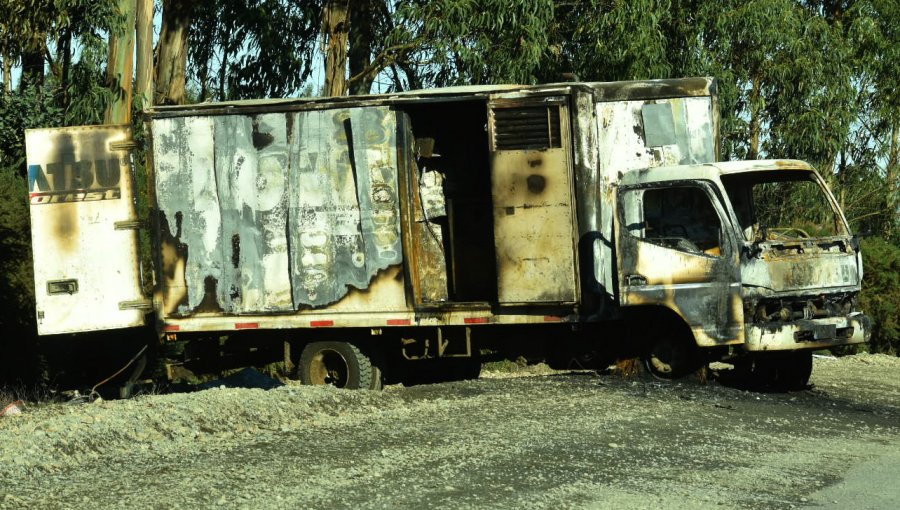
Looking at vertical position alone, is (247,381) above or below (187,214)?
below

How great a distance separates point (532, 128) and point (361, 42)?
1204 centimetres

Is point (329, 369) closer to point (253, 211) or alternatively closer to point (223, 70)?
point (253, 211)

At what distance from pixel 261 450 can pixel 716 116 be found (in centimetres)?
618

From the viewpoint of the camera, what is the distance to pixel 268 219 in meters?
13.3

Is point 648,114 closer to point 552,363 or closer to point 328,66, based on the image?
point 552,363

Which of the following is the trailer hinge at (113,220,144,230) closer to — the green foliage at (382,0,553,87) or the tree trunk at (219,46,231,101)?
the green foliage at (382,0,553,87)

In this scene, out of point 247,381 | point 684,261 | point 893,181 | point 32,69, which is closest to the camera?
point 684,261

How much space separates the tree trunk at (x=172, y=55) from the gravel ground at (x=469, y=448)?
11670 millimetres

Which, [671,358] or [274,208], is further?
[274,208]

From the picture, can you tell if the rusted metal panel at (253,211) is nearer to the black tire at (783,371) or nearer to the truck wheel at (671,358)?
the truck wheel at (671,358)

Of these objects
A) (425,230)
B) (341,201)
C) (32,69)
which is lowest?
(425,230)

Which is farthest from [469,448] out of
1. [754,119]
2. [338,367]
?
[754,119]

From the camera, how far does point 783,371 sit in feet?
43.2

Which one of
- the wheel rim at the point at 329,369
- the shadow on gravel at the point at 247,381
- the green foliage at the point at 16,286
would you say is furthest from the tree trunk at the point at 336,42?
the wheel rim at the point at 329,369
